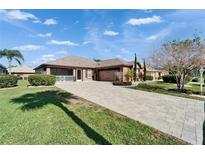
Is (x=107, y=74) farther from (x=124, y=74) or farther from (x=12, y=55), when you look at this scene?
(x=12, y=55)

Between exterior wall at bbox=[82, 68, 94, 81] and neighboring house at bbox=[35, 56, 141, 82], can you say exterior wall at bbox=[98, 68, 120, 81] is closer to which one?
neighboring house at bbox=[35, 56, 141, 82]

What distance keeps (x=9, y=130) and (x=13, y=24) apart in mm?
10744

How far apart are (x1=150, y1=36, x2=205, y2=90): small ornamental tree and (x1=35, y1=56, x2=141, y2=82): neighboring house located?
10683 mm

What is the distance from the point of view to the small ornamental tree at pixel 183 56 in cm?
1555

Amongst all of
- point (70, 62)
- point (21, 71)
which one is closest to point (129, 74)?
point (70, 62)

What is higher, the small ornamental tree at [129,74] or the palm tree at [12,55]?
the palm tree at [12,55]

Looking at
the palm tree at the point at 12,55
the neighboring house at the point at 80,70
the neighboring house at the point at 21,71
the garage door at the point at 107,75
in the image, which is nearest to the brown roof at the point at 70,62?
the neighboring house at the point at 80,70

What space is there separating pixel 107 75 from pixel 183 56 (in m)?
16.3

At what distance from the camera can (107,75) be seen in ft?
100

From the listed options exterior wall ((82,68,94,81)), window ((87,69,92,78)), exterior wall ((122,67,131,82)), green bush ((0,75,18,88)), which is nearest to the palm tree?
exterior wall ((82,68,94,81))

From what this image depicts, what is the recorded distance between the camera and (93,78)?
31938 mm

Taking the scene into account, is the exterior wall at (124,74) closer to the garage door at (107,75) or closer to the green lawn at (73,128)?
the garage door at (107,75)
